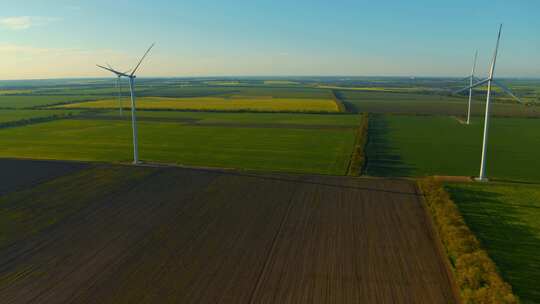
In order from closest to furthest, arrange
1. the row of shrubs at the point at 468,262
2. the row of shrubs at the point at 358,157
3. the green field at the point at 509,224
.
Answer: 1. the row of shrubs at the point at 468,262
2. the green field at the point at 509,224
3. the row of shrubs at the point at 358,157

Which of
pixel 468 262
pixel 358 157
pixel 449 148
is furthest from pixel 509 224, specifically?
pixel 449 148

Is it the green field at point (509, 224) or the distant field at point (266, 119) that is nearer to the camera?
the green field at point (509, 224)

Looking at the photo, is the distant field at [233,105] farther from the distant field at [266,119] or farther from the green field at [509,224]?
the green field at [509,224]

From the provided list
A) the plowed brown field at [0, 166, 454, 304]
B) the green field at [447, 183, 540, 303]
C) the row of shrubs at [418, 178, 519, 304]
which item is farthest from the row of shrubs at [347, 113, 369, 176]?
the row of shrubs at [418, 178, 519, 304]

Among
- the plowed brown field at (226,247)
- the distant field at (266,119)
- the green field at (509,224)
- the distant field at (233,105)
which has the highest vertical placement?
the distant field at (233,105)

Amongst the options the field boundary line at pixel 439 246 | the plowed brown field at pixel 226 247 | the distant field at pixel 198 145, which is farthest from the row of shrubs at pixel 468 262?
the distant field at pixel 198 145

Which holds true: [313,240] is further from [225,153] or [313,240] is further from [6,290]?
[225,153]

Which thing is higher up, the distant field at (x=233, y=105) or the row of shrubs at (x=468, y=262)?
the distant field at (x=233, y=105)

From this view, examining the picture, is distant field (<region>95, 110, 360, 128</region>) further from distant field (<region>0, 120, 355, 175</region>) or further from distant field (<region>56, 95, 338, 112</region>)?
distant field (<region>56, 95, 338, 112</region>)

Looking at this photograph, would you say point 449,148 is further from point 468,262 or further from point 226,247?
point 226,247
